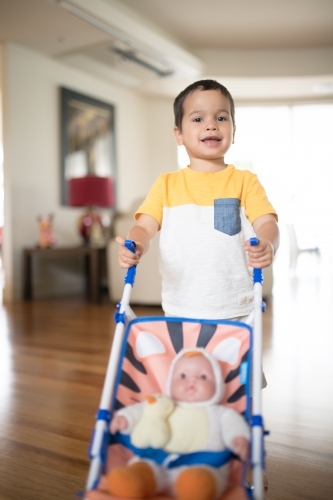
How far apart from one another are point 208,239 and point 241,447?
51 cm

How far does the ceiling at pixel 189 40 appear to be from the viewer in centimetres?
458

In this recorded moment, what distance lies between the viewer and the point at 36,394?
202 cm

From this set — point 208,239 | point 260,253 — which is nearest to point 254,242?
point 260,253

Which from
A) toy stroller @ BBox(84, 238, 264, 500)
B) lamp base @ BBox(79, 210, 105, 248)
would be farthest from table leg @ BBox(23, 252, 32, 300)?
toy stroller @ BBox(84, 238, 264, 500)

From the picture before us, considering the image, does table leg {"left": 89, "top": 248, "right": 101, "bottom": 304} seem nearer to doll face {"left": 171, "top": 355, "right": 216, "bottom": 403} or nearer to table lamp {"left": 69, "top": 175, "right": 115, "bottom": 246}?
table lamp {"left": 69, "top": 175, "right": 115, "bottom": 246}

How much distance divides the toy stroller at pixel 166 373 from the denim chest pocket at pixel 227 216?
178 mm

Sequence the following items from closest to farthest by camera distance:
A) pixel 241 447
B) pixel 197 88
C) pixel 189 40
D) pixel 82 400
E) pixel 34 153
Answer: pixel 241 447 → pixel 197 88 → pixel 82 400 → pixel 34 153 → pixel 189 40

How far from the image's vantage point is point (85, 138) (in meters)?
5.94

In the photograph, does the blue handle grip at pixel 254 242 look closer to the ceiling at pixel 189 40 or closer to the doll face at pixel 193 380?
the doll face at pixel 193 380

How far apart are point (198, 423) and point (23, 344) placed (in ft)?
7.36

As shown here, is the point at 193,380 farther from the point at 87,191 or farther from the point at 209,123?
the point at 87,191

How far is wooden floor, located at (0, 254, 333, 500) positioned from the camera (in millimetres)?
1294

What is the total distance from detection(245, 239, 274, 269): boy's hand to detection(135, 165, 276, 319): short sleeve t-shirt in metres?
0.15

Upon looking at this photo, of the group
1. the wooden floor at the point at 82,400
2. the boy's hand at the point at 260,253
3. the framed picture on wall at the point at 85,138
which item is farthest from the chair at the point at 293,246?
the boy's hand at the point at 260,253
